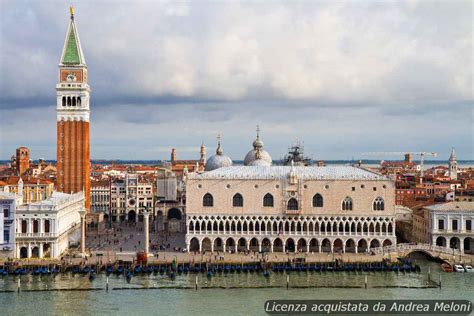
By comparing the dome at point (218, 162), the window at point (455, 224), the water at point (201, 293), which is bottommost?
the water at point (201, 293)

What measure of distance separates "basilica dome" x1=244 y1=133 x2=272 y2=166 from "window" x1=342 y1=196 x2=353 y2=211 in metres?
11.0

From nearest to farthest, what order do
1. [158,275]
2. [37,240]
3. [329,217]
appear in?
1. [158,275]
2. [37,240]
3. [329,217]

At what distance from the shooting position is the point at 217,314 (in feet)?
105

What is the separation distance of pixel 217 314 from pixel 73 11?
3687 centimetres

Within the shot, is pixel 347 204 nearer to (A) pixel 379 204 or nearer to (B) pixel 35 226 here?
(A) pixel 379 204

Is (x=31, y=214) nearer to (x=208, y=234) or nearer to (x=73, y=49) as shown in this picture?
(x=208, y=234)

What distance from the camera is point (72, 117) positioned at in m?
61.2

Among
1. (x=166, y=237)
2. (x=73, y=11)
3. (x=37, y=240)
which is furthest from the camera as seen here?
(x=73, y=11)

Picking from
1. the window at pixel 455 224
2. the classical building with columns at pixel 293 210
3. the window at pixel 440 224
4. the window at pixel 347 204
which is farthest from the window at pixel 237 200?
the window at pixel 455 224

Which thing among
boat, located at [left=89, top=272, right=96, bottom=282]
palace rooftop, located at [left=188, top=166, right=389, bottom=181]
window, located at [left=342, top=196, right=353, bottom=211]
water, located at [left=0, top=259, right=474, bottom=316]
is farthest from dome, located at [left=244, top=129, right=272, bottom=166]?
boat, located at [left=89, top=272, right=96, bottom=282]

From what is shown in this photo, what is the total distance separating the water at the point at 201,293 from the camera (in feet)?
108

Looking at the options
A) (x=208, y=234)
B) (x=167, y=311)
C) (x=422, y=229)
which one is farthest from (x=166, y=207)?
(x=167, y=311)

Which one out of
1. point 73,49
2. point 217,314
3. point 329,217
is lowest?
point 217,314

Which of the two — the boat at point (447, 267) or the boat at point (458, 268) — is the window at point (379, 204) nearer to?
the boat at point (447, 267)
